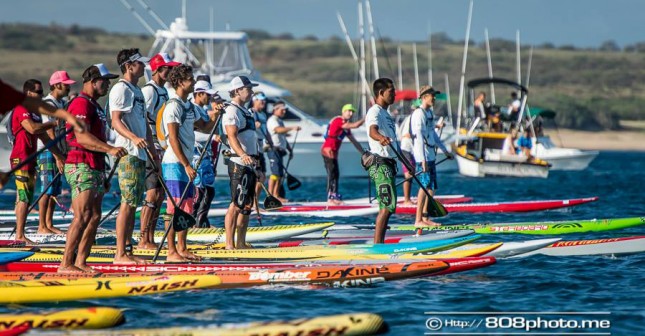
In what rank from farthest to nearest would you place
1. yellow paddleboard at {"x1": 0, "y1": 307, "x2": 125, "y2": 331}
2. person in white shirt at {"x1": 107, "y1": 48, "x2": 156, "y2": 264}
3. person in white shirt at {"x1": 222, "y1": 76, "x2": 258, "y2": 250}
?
person in white shirt at {"x1": 222, "y1": 76, "x2": 258, "y2": 250}, person in white shirt at {"x1": 107, "y1": 48, "x2": 156, "y2": 264}, yellow paddleboard at {"x1": 0, "y1": 307, "x2": 125, "y2": 331}

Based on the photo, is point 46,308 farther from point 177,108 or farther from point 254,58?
point 254,58

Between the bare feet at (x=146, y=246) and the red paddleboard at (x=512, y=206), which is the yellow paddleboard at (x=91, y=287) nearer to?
the bare feet at (x=146, y=246)

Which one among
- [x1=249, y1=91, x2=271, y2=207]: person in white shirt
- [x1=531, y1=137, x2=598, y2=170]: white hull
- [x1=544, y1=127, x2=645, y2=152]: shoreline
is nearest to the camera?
[x1=249, y1=91, x2=271, y2=207]: person in white shirt

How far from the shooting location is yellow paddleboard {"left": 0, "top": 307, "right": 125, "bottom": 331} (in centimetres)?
862

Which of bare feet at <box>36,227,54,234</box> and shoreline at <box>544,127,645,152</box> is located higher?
bare feet at <box>36,227,54,234</box>

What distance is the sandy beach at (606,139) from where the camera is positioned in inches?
3073

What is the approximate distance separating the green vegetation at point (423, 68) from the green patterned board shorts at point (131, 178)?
74202mm

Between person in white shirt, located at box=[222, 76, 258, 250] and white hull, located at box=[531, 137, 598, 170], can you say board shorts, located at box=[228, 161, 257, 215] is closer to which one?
person in white shirt, located at box=[222, 76, 258, 250]

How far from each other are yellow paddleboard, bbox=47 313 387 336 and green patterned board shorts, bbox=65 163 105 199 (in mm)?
2401

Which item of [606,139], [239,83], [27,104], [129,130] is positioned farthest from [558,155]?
[606,139]

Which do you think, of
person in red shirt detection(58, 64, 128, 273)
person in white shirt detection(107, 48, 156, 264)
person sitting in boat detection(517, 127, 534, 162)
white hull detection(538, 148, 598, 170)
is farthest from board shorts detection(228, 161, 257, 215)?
white hull detection(538, 148, 598, 170)

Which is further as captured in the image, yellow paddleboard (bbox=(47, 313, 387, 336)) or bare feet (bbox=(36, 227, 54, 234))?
bare feet (bbox=(36, 227, 54, 234))

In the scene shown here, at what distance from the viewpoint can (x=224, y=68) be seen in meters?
33.9

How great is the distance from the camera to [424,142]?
52.9 feet
